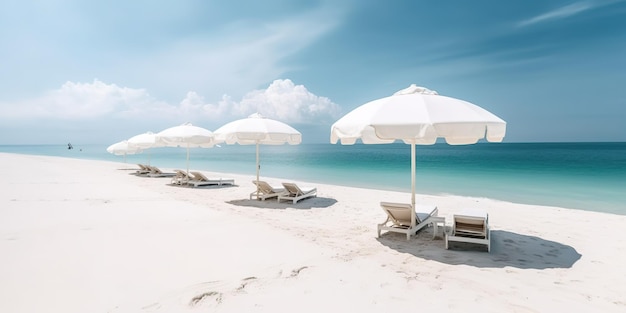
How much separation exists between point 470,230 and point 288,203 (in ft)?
15.4

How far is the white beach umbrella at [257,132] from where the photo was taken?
7.56m

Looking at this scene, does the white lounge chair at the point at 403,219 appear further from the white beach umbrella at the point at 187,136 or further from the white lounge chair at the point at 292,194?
the white beach umbrella at the point at 187,136

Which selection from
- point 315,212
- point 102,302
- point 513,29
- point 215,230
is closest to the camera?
point 102,302

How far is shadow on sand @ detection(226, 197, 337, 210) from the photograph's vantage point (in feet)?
25.7

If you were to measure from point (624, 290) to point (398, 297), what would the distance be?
95.9 inches

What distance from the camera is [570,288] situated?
329 centimetres

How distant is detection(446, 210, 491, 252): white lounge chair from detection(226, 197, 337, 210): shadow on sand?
376cm

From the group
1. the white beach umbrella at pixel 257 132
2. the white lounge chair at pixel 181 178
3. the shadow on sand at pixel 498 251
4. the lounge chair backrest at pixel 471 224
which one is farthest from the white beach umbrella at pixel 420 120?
the white lounge chair at pixel 181 178

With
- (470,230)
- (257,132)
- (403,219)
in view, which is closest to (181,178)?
(257,132)

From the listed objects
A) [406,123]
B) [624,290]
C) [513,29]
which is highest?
[513,29]

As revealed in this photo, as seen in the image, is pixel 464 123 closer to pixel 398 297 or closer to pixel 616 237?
pixel 398 297

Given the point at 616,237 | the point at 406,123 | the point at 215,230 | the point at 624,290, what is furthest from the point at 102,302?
the point at 616,237

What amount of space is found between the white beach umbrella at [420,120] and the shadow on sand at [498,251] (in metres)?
1.59

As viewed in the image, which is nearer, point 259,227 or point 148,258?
point 148,258
